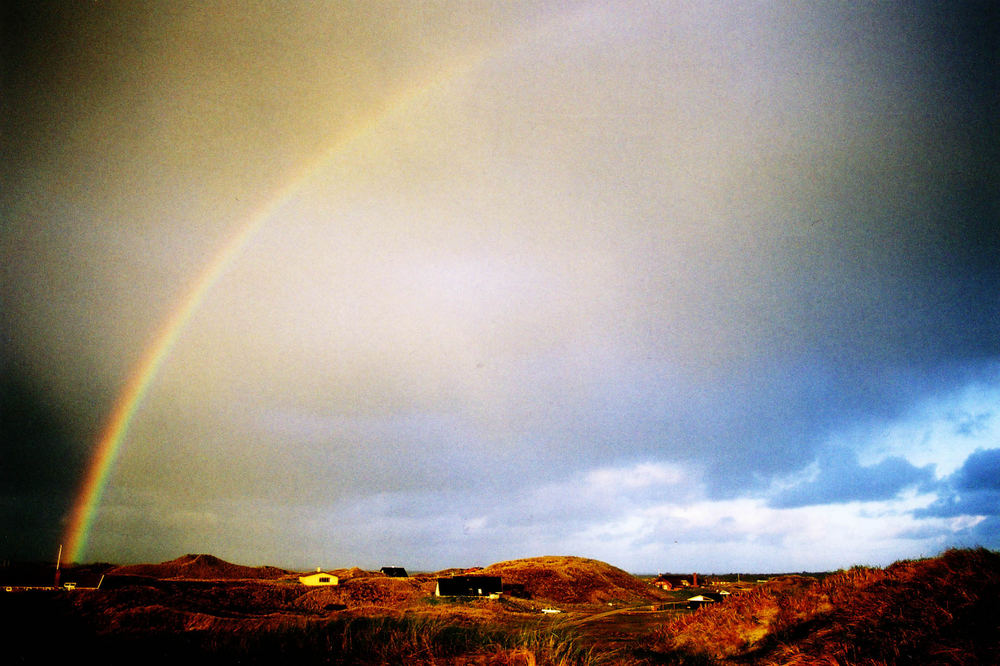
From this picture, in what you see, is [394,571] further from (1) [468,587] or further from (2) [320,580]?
(1) [468,587]

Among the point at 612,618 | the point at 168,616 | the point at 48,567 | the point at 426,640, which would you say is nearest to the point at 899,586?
the point at 426,640

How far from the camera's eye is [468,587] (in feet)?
236

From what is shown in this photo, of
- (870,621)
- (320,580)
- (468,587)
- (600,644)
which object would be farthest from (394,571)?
(870,621)

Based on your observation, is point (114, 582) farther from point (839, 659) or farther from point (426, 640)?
point (839, 659)

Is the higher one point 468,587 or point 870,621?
point 870,621

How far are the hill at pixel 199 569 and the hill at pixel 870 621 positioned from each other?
290 ft

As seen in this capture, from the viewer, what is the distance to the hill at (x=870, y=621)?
15.4m

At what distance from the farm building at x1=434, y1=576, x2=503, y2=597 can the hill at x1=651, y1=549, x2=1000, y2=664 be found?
46.9 m

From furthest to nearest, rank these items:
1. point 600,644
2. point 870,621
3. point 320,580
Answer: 1. point 320,580
2. point 600,644
3. point 870,621

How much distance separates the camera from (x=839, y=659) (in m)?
16.3

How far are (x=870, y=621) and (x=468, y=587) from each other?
5943 cm

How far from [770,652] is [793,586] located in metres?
6.82

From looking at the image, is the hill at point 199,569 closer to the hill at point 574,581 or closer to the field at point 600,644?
the hill at point 574,581

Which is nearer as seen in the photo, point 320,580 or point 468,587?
point 468,587
